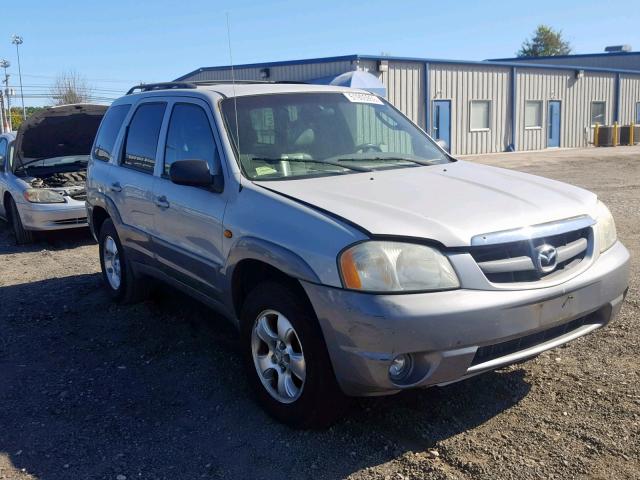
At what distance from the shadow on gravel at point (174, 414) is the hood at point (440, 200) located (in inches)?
43.9

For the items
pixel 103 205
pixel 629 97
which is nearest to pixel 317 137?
pixel 103 205

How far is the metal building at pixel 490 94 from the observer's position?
24.6m

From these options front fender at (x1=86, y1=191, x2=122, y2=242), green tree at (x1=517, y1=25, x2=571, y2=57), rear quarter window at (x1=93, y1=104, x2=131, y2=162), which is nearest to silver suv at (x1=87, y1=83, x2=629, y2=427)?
front fender at (x1=86, y1=191, x2=122, y2=242)

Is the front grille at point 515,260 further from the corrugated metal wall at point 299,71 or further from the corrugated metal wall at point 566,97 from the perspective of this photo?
the corrugated metal wall at point 566,97

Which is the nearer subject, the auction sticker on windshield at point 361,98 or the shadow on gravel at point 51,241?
the auction sticker on windshield at point 361,98

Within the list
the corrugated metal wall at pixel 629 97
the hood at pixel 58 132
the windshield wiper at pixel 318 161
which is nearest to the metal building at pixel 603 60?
the corrugated metal wall at pixel 629 97

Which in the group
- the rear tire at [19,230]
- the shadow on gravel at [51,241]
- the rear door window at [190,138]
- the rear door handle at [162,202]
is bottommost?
the shadow on gravel at [51,241]

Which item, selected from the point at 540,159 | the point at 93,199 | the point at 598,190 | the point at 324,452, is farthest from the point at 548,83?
the point at 324,452

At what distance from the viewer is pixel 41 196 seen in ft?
30.0

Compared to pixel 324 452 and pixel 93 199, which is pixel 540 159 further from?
pixel 324 452

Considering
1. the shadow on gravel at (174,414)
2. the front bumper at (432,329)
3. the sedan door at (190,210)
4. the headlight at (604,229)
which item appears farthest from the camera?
the sedan door at (190,210)

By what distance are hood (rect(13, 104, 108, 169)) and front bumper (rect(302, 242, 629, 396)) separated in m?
7.80

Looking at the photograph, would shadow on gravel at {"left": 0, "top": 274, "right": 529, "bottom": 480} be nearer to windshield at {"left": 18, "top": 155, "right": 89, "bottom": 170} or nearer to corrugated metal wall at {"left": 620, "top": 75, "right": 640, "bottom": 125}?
windshield at {"left": 18, "top": 155, "right": 89, "bottom": 170}

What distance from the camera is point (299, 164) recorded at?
418cm
